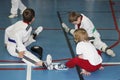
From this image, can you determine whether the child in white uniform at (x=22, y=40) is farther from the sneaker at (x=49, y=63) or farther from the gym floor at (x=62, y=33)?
the gym floor at (x=62, y=33)

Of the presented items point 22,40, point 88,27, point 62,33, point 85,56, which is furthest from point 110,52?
point 22,40

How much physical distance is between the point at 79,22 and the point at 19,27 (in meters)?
1.02

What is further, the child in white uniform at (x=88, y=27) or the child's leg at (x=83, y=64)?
the child in white uniform at (x=88, y=27)

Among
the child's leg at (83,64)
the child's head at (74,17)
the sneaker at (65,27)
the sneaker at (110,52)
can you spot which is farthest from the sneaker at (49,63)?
the sneaker at (65,27)

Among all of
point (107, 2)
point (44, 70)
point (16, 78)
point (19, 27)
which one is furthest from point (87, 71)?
point (107, 2)

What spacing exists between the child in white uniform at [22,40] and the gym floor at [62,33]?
0.12 metres

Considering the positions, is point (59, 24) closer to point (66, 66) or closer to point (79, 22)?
point (79, 22)

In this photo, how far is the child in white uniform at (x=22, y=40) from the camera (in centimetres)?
457

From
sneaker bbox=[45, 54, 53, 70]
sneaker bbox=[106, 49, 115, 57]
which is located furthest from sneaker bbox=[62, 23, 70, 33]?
sneaker bbox=[45, 54, 53, 70]

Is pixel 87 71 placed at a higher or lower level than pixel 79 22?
lower

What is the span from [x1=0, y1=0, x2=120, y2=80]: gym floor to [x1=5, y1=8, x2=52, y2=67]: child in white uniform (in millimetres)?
120

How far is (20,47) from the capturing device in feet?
15.0

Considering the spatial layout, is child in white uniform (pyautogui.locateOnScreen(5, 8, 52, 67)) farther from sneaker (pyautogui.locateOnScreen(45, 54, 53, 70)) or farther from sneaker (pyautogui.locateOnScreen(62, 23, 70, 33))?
sneaker (pyautogui.locateOnScreen(62, 23, 70, 33))

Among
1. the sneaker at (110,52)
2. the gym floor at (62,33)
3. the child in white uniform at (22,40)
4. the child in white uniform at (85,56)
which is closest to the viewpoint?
the child in white uniform at (85,56)
